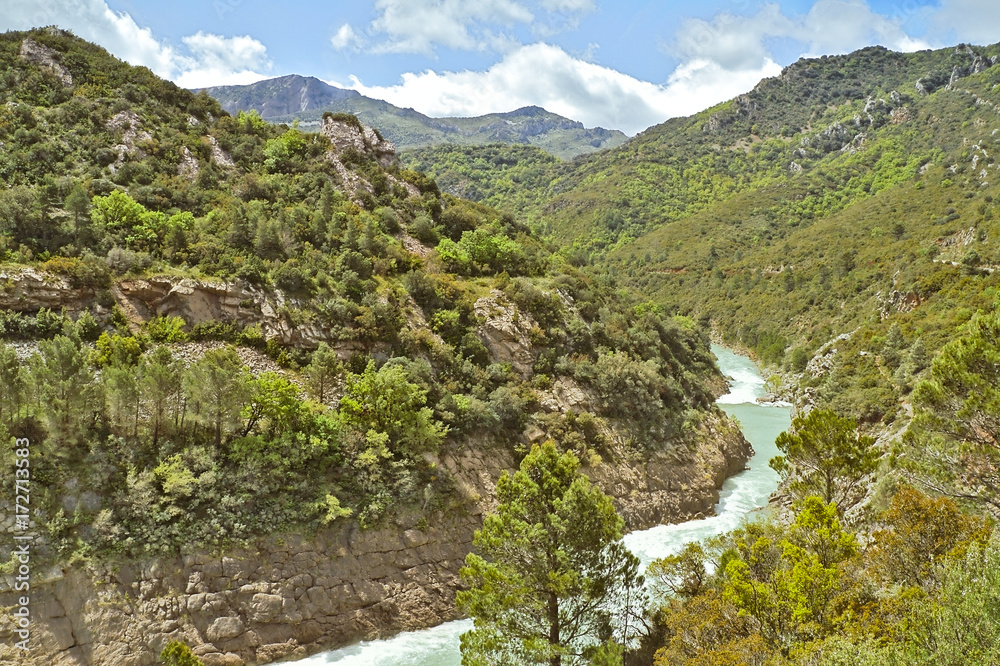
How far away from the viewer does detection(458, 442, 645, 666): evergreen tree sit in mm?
13125

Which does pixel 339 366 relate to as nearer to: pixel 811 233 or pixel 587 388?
pixel 587 388

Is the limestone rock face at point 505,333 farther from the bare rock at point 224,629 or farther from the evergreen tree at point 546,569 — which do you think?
the bare rock at point 224,629

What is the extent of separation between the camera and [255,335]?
23672 millimetres

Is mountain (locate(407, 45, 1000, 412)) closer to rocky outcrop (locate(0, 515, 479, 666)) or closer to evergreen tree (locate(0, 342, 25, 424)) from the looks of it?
rocky outcrop (locate(0, 515, 479, 666))

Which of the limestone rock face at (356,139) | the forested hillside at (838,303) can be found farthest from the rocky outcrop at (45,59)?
the forested hillside at (838,303)

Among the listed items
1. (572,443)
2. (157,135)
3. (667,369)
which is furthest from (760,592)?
(157,135)

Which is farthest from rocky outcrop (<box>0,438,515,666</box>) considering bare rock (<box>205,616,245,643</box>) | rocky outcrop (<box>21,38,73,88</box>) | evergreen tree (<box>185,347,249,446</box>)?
rocky outcrop (<box>21,38,73,88</box>)

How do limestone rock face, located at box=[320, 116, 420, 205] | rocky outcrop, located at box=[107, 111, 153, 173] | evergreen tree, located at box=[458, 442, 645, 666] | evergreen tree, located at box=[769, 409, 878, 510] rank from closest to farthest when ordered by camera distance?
evergreen tree, located at box=[458, 442, 645, 666] < evergreen tree, located at box=[769, 409, 878, 510] < rocky outcrop, located at box=[107, 111, 153, 173] < limestone rock face, located at box=[320, 116, 420, 205]

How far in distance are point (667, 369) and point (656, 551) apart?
558 inches

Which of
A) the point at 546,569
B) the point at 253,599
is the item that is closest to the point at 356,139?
the point at 253,599

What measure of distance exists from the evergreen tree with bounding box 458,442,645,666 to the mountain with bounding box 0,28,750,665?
24.4ft

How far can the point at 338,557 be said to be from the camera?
18844mm

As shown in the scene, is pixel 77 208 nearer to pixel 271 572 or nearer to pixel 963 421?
pixel 271 572

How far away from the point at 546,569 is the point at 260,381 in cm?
1314
